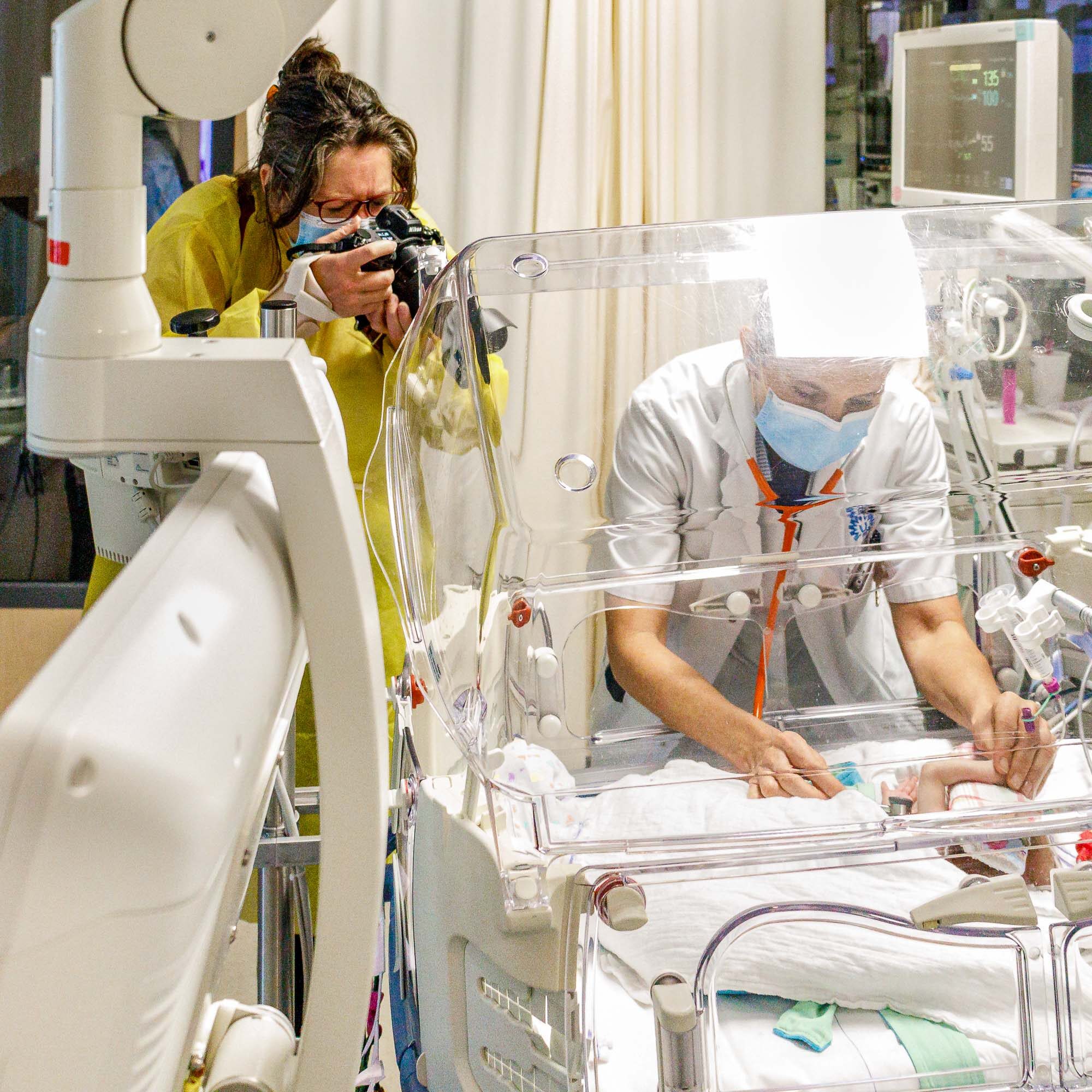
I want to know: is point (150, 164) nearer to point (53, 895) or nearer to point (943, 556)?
point (943, 556)

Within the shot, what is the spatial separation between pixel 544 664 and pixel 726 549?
0.21 m

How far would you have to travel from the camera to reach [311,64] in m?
1.67

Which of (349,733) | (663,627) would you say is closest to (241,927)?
(663,627)

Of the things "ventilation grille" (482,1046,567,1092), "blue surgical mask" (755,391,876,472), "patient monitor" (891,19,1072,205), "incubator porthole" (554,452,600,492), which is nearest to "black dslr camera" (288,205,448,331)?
"incubator porthole" (554,452,600,492)

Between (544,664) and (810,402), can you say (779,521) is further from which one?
(544,664)

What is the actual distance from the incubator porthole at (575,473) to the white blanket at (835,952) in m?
0.36

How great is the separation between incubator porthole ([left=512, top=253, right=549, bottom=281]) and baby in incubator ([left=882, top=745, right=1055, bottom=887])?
597mm

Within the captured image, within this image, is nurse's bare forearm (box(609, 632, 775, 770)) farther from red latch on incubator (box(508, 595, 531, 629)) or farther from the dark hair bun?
the dark hair bun

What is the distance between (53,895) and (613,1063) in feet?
2.28

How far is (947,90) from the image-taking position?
2.40 meters

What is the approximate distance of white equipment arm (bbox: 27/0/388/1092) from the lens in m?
0.49

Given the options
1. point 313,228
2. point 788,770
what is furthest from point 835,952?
point 313,228

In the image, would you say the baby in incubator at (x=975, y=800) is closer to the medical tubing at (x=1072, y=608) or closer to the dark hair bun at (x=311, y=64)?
the medical tubing at (x=1072, y=608)

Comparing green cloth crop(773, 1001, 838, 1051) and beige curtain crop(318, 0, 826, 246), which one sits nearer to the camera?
green cloth crop(773, 1001, 838, 1051)
